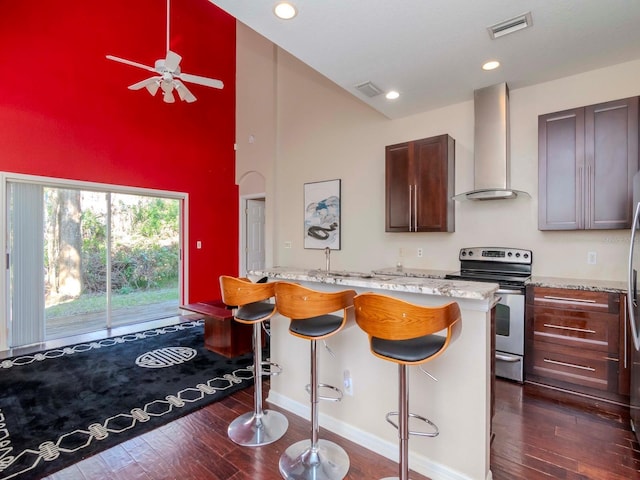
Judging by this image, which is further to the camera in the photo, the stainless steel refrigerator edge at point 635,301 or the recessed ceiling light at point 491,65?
the recessed ceiling light at point 491,65

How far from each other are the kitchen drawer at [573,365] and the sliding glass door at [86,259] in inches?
203

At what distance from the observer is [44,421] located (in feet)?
7.59

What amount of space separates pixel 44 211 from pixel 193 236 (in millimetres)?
2050

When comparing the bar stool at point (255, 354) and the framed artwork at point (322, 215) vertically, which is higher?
the framed artwork at point (322, 215)

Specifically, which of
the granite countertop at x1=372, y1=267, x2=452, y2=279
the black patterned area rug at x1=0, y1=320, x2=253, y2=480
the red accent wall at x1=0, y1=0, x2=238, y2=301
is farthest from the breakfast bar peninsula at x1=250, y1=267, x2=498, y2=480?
the red accent wall at x1=0, y1=0, x2=238, y2=301

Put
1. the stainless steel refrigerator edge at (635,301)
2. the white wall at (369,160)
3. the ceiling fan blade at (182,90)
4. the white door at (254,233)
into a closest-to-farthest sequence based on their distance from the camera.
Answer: the stainless steel refrigerator edge at (635,301)
the white wall at (369,160)
the ceiling fan blade at (182,90)
the white door at (254,233)

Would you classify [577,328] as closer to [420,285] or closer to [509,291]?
[509,291]

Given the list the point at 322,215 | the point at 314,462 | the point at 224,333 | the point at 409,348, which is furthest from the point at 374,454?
the point at 322,215

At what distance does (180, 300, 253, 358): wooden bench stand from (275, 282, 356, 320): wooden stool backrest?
1.83 metres

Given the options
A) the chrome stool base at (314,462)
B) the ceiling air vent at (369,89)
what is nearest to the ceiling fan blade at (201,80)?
the ceiling air vent at (369,89)

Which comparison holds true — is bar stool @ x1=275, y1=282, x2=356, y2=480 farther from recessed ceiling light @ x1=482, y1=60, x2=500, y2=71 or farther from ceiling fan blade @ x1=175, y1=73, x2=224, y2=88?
ceiling fan blade @ x1=175, y1=73, x2=224, y2=88

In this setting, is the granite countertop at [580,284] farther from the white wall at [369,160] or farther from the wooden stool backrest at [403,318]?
the wooden stool backrest at [403,318]

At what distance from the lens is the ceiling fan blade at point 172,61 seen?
3.22 metres

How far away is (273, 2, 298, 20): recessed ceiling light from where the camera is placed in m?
2.06
